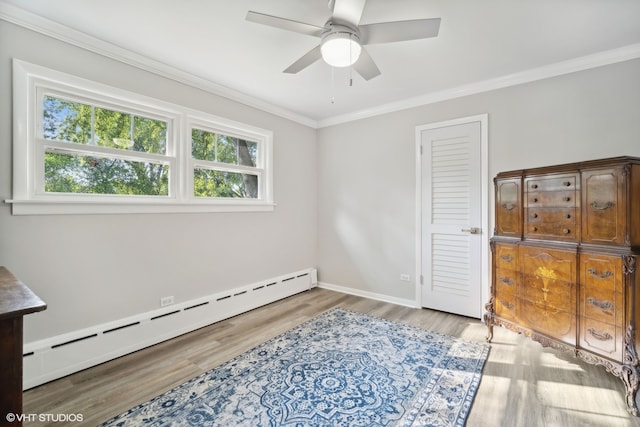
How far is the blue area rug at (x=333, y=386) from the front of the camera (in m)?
1.74

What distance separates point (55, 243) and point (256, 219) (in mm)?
1923

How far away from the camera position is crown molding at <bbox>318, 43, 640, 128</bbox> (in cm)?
249

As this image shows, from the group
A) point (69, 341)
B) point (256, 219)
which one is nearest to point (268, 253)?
point (256, 219)

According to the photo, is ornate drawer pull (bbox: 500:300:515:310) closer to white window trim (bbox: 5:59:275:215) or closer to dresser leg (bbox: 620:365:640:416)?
dresser leg (bbox: 620:365:640:416)

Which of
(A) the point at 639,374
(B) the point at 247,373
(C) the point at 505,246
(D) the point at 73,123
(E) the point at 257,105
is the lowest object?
(B) the point at 247,373

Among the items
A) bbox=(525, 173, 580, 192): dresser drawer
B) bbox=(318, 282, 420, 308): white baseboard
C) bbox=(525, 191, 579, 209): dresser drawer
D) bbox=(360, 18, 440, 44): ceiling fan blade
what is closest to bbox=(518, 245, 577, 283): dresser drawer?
bbox=(525, 191, 579, 209): dresser drawer

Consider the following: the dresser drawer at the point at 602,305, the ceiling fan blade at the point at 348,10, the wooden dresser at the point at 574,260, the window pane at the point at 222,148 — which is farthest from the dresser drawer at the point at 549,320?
the window pane at the point at 222,148

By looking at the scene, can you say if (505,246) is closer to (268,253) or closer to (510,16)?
(510,16)

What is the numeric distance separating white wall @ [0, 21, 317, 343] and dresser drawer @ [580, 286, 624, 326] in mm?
3108

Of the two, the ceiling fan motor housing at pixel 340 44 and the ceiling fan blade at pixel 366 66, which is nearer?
the ceiling fan motor housing at pixel 340 44

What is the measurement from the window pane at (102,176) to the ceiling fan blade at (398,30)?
7.30 feet

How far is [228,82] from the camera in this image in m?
3.13

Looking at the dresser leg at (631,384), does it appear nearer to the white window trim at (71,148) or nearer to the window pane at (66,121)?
the white window trim at (71,148)

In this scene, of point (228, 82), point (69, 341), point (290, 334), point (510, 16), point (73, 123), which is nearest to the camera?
point (510, 16)
